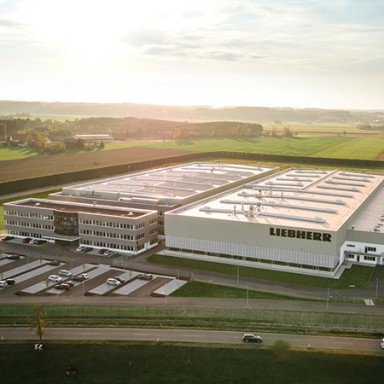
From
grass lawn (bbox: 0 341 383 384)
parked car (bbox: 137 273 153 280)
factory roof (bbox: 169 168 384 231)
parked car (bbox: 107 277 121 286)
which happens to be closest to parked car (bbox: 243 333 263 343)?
grass lawn (bbox: 0 341 383 384)

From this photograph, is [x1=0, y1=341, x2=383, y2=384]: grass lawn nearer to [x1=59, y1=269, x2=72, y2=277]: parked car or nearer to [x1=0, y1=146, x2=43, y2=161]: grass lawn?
[x1=59, y1=269, x2=72, y2=277]: parked car

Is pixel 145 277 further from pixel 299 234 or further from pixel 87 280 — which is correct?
pixel 299 234

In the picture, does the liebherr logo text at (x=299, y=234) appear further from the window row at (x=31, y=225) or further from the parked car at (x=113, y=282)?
the window row at (x=31, y=225)

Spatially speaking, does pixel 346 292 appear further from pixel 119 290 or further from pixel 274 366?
Answer: pixel 119 290

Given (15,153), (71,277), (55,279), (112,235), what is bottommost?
(71,277)

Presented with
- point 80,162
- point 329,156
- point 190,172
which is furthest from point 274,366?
point 329,156

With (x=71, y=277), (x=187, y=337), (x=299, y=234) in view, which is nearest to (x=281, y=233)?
(x=299, y=234)
